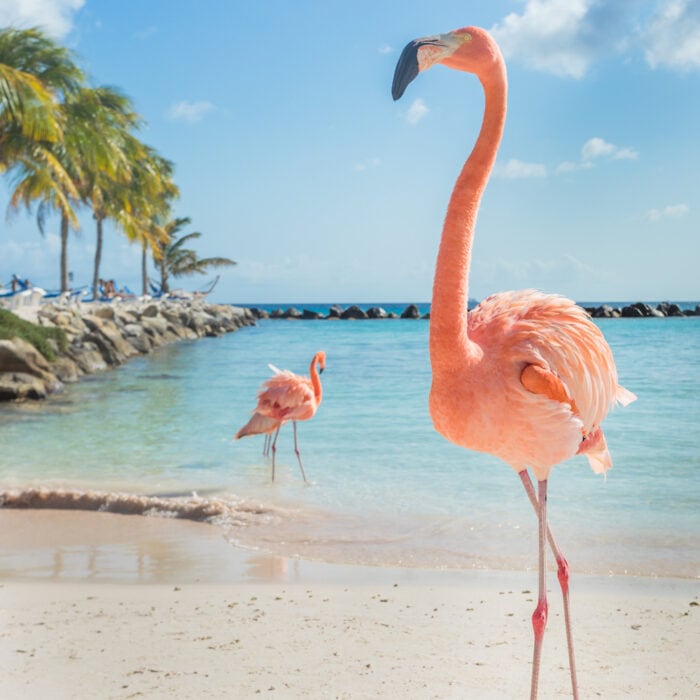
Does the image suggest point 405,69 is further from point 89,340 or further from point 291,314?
point 291,314

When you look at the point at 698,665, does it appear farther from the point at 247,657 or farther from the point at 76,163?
the point at 76,163

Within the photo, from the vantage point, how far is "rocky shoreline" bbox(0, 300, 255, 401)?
53.2 ft

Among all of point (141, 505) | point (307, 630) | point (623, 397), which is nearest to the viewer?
point (623, 397)

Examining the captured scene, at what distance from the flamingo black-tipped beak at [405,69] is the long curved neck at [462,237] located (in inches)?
18.1

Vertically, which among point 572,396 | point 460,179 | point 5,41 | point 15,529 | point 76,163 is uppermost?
point 5,41

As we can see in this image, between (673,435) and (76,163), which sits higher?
(76,163)

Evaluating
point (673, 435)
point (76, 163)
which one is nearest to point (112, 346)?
point (76, 163)

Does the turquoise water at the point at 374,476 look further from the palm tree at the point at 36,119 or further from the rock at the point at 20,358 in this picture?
the palm tree at the point at 36,119

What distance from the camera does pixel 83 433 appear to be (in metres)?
12.1

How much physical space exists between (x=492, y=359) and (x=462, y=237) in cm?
47

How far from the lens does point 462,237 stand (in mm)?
2975

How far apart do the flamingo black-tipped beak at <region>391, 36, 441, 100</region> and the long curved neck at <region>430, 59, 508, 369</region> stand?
0.46m

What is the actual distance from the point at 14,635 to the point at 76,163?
28.8 metres

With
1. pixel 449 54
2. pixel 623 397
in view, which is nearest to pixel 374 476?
pixel 623 397
